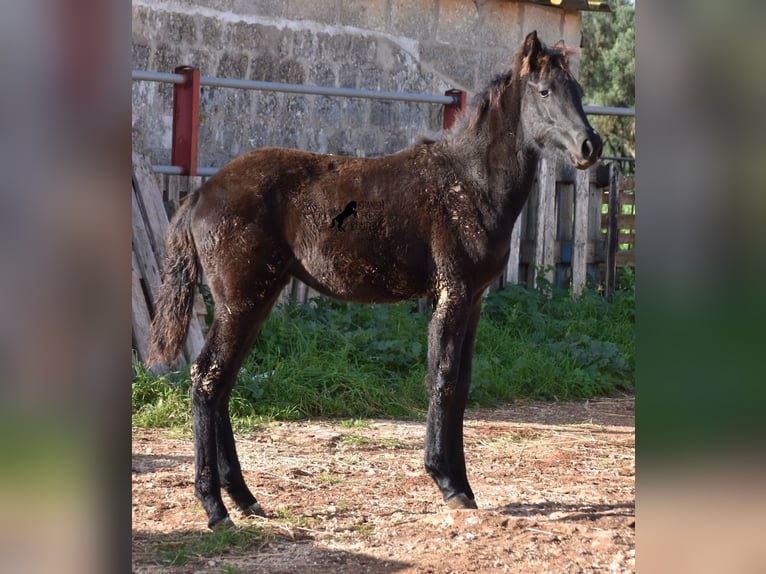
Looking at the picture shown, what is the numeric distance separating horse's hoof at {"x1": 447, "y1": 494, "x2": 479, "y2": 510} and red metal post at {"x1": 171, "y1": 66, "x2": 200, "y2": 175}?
4670 mm

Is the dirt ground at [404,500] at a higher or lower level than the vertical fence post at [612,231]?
lower

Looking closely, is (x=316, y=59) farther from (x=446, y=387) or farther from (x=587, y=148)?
(x=446, y=387)

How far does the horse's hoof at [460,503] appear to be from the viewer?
4637mm

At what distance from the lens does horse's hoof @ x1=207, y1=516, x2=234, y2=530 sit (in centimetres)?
431

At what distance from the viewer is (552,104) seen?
4.77 m

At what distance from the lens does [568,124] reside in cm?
471

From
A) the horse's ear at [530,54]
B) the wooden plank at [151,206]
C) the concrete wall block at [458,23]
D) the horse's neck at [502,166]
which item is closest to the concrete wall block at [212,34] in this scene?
the concrete wall block at [458,23]

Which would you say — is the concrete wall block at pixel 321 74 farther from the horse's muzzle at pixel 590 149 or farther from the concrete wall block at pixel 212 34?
the horse's muzzle at pixel 590 149

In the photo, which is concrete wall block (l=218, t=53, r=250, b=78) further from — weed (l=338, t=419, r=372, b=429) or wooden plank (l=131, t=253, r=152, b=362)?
weed (l=338, t=419, r=372, b=429)

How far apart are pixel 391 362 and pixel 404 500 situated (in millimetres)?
2976

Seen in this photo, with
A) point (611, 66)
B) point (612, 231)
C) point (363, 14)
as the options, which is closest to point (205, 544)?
point (612, 231)

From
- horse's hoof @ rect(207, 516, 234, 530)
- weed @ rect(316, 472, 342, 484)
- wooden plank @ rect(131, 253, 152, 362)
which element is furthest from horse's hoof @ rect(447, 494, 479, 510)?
wooden plank @ rect(131, 253, 152, 362)

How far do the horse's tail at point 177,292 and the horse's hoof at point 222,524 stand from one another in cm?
103

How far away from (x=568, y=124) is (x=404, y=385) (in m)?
3.45
